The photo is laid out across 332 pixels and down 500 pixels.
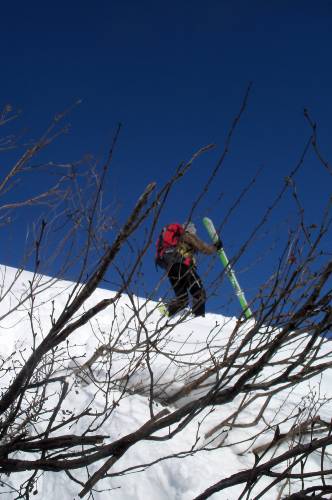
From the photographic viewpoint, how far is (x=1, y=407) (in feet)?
3.61

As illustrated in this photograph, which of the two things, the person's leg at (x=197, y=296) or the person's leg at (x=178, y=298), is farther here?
the person's leg at (x=178, y=298)

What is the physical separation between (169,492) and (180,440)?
0.40 m

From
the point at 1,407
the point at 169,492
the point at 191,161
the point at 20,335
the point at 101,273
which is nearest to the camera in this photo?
the point at 191,161

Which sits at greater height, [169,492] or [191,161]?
[191,161]

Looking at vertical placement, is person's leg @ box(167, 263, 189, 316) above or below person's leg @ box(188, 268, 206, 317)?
above

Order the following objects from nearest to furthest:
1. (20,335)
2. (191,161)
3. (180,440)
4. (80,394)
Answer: (191,161), (180,440), (80,394), (20,335)

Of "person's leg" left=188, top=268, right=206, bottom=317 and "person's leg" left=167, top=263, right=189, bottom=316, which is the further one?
"person's leg" left=167, top=263, right=189, bottom=316

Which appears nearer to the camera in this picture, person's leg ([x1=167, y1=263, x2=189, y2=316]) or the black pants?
the black pants

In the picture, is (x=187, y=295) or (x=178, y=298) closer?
(x=178, y=298)

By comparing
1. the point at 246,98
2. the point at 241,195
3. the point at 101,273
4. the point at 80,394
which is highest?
the point at 80,394

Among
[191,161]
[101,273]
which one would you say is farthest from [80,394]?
[191,161]

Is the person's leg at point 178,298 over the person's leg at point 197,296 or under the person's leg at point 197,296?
over

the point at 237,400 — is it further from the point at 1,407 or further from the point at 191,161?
the point at 191,161

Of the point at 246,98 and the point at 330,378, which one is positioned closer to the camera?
the point at 246,98
